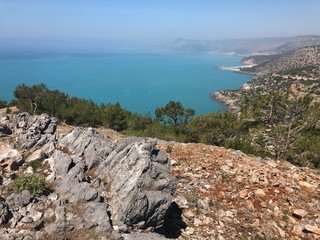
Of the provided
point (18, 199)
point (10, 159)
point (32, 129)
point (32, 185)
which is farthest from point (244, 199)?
point (32, 129)

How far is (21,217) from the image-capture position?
8812 millimetres

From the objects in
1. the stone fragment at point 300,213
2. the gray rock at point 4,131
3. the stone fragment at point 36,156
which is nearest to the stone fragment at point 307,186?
the stone fragment at point 300,213

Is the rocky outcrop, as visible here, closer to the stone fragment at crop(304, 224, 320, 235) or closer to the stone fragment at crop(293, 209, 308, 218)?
the stone fragment at crop(304, 224, 320, 235)

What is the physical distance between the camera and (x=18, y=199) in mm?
9414

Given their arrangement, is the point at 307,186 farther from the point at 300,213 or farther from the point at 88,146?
the point at 88,146

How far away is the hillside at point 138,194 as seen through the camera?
898cm

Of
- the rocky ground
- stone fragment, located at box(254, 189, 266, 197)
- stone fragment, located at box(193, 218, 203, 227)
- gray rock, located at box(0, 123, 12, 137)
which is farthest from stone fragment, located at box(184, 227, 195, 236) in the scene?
gray rock, located at box(0, 123, 12, 137)

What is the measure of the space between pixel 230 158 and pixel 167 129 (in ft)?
66.8

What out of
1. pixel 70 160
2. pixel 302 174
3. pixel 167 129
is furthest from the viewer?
pixel 167 129

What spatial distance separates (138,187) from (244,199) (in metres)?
6.17

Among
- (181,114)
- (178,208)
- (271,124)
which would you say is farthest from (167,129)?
(178,208)

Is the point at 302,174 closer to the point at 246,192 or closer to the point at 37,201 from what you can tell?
the point at 246,192

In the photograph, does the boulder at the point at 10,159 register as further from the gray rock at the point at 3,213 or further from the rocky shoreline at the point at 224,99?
the rocky shoreline at the point at 224,99

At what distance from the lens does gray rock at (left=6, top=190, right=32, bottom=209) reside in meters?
9.24
